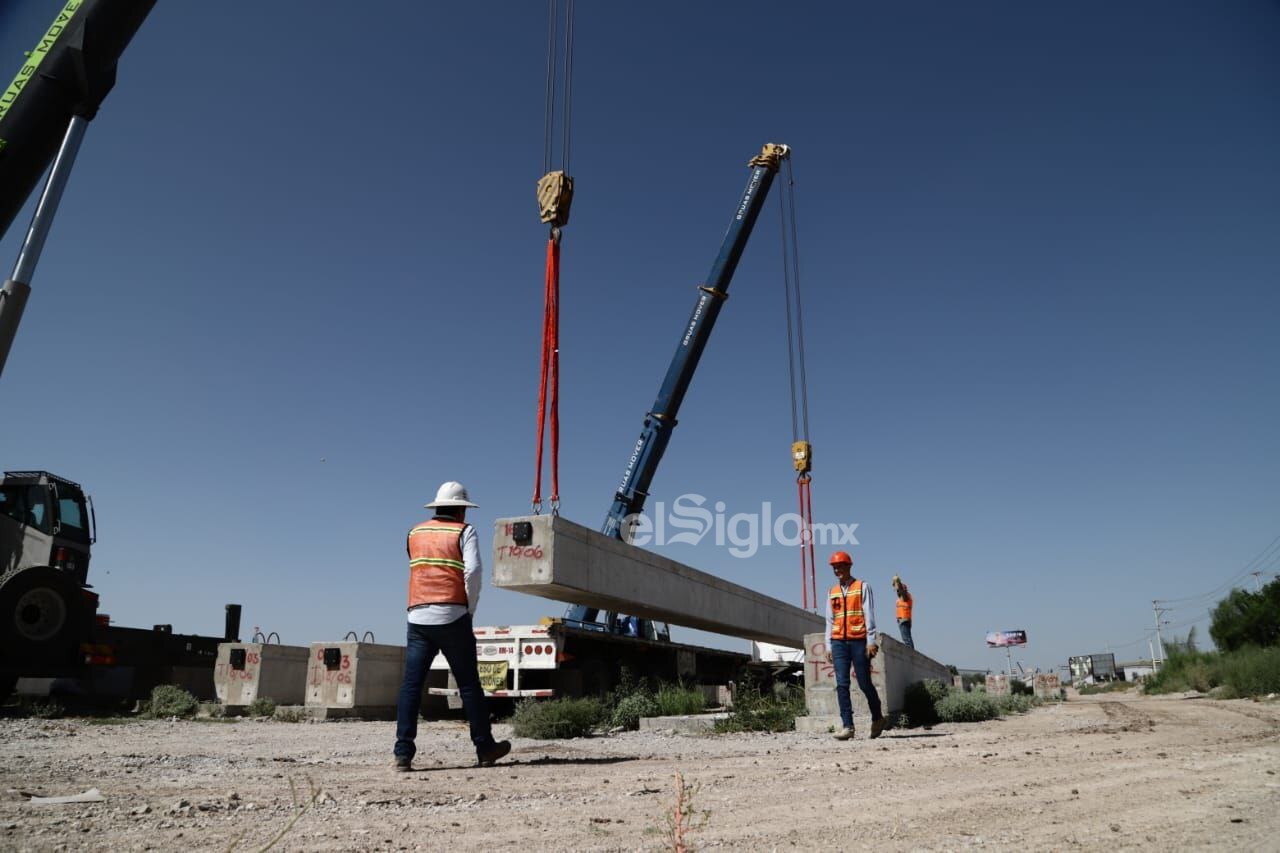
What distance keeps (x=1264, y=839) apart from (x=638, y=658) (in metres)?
10.5

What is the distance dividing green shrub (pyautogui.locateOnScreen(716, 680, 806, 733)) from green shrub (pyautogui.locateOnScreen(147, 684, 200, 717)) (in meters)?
8.08

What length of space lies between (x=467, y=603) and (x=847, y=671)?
434 centimetres

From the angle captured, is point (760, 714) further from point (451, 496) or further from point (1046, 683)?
point (1046, 683)

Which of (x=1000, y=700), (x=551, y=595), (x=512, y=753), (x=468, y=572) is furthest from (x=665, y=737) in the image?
(x=1000, y=700)

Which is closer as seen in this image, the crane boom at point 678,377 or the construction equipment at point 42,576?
the construction equipment at point 42,576

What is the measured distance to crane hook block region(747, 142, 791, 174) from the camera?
19234 millimetres

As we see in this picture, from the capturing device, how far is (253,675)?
12602mm

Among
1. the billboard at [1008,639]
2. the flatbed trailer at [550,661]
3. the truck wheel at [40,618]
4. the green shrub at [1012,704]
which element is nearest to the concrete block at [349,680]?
the flatbed trailer at [550,661]

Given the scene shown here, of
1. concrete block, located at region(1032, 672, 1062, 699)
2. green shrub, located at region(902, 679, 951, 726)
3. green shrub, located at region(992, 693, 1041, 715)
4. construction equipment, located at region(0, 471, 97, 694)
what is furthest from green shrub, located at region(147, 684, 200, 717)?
concrete block, located at region(1032, 672, 1062, 699)

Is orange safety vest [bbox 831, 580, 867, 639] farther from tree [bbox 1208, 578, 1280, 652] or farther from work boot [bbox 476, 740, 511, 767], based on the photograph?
tree [bbox 1208, 578, 1280, 652]

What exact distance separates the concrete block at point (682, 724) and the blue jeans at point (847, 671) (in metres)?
1.64

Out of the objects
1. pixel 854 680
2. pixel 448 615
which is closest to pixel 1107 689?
pixel 854 680

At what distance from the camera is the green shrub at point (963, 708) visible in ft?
34.4

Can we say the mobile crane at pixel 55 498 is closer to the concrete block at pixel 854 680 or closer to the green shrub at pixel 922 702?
the concrete block at pixel 854 680
